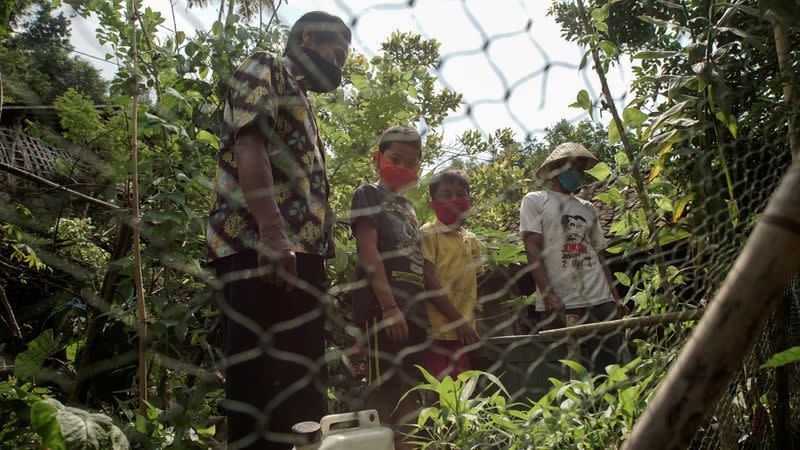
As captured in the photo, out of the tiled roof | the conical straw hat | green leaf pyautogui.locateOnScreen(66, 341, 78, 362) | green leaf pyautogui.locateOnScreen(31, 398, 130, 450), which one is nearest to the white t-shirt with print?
the conical straw hat

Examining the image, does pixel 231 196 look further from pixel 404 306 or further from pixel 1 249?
pixel 1 249

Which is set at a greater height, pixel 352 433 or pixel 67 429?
pixel 67 429

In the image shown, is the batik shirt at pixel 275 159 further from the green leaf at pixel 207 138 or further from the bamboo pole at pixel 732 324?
the bamboo pole at pixel 732 324

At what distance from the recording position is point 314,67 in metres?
1.29

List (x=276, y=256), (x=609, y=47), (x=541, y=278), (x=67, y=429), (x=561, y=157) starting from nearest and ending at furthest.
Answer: (x=67, y=429)
(x=276, y=256)
(x=609, y=47)
(x=541, y=278)
(x=561, y=157)

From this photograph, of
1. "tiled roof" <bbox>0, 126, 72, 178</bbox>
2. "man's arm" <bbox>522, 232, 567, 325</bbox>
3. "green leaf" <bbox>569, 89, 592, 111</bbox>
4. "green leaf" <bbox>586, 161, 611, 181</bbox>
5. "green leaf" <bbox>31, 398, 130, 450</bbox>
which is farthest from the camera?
"tiled roof" <bbox>0, 126, 72, 178</bbox>

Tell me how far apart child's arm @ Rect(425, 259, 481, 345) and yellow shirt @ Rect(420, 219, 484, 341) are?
23 millimetres

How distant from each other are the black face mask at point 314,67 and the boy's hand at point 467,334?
80cm

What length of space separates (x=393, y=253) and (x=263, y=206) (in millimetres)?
509

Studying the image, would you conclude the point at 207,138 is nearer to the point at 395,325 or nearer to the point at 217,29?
the point at 217,29

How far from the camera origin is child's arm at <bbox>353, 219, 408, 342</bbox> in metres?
1.47

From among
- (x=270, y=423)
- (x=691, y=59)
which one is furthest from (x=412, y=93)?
(x=270, y=423)

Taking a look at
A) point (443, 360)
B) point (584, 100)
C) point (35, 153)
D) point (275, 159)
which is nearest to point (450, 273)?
point (443, 360)

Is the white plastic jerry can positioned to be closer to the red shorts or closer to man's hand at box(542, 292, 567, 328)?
the red shorts
